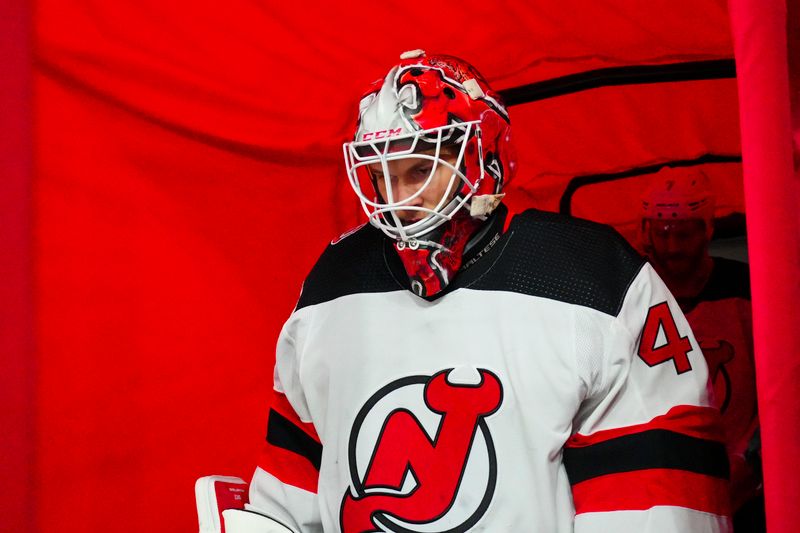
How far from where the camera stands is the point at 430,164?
1.78 metres

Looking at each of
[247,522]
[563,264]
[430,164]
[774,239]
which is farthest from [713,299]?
[774,239]

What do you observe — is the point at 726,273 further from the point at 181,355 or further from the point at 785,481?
the point at 785,481

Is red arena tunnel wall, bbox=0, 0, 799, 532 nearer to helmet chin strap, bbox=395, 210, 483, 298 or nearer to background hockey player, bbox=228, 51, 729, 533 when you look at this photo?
background hockey player, bbox=228, 51, 729, 533

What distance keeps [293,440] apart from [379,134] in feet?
2.03

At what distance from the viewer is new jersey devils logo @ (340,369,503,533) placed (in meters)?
1.70

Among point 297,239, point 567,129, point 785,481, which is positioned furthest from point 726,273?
point 785,481

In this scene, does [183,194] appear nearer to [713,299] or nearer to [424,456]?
[424,456]

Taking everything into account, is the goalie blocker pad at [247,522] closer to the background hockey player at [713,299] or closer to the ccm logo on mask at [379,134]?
the ccm logo on mask at [379,134]

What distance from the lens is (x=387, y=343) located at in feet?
5.98

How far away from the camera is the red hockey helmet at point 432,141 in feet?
5.75

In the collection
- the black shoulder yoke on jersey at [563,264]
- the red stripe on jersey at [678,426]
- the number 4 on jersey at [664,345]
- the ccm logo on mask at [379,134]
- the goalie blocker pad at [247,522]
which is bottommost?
the goalie blocker pad at [247,522]

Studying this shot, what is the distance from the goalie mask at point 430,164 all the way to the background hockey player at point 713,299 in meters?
1.37

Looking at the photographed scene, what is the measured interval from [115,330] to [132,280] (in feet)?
0.38

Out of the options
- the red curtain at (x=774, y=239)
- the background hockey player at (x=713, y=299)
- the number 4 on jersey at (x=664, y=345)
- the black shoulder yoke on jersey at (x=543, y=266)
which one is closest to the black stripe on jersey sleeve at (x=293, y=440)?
the black shoulder yoke on jersey at (x=543, y=266)
